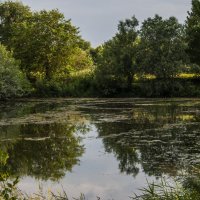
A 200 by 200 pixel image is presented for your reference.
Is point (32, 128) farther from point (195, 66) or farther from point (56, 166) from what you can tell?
point (195, 66)

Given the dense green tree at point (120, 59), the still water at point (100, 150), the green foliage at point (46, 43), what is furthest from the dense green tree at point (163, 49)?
the still water at point (100, 150)

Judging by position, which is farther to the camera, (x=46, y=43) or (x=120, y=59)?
(x=46, y=43)

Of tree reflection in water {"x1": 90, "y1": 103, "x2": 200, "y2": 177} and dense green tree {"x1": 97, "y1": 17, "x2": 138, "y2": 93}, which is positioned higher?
dense green tree {"x1": 97, "y1": 17, "x2": 138, "y2": 93}

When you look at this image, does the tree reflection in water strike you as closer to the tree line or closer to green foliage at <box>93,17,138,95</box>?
the tree line

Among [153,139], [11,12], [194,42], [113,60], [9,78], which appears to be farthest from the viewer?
[11,12]

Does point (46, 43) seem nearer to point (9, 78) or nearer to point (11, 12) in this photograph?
point (9, 78)

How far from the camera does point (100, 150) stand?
18.8m

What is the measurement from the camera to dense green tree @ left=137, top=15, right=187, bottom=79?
149 feet

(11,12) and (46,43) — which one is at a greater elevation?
(11,12)

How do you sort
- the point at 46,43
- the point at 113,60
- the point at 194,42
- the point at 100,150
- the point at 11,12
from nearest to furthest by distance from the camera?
the point at 100,150 → the point at 113,60 → the point at 194,42 → the point at 46,43 → the point at 11,12

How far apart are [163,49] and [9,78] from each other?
52.9ft

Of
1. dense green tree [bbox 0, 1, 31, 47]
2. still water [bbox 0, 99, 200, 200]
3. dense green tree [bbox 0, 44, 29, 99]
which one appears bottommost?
still water [bbox 0, 99, 200, 200]

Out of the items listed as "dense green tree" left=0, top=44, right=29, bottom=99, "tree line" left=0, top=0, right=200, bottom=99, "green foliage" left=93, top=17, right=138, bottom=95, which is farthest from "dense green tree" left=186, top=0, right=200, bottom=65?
"dense green tree" left=0, top=44, right=29, bottom=99

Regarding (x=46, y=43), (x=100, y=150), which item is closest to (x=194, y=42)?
(x=46, y=43)
